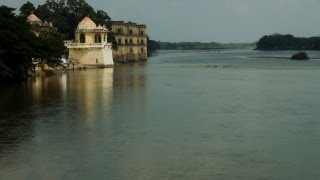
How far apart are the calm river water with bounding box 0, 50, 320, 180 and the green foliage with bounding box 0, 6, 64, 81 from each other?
673 cm

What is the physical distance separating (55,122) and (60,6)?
2477 inches

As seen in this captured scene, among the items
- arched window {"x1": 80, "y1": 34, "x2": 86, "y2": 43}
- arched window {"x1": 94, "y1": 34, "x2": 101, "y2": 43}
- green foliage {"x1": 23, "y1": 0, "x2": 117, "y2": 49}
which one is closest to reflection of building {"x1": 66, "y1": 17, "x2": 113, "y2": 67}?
arched window {"x1": 94, "y1": 34, "x2": 101, "y2": 43}

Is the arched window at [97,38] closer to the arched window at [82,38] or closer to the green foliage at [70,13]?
the arched window at [82,38]

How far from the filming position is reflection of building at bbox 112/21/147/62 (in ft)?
294

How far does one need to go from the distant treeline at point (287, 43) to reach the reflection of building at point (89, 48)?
9722 cm

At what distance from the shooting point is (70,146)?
1683 cm

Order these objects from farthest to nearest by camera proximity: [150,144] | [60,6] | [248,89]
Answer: [60,6] < [248,89] < [150,144]

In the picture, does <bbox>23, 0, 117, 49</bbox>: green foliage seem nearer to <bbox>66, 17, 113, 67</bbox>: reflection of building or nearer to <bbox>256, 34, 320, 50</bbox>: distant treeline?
<bbox>66, 17, 113, 67</bbox>: reflection of building

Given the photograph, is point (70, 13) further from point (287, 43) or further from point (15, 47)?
point (287, 43)

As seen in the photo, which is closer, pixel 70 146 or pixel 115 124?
pixel 70 146

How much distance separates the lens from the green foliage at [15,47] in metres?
37.8

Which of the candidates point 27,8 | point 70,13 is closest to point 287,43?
point 70,13

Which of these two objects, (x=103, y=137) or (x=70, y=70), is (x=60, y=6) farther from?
(x=103, y=137)

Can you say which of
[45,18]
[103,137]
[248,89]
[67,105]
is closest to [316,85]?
[248,89]
